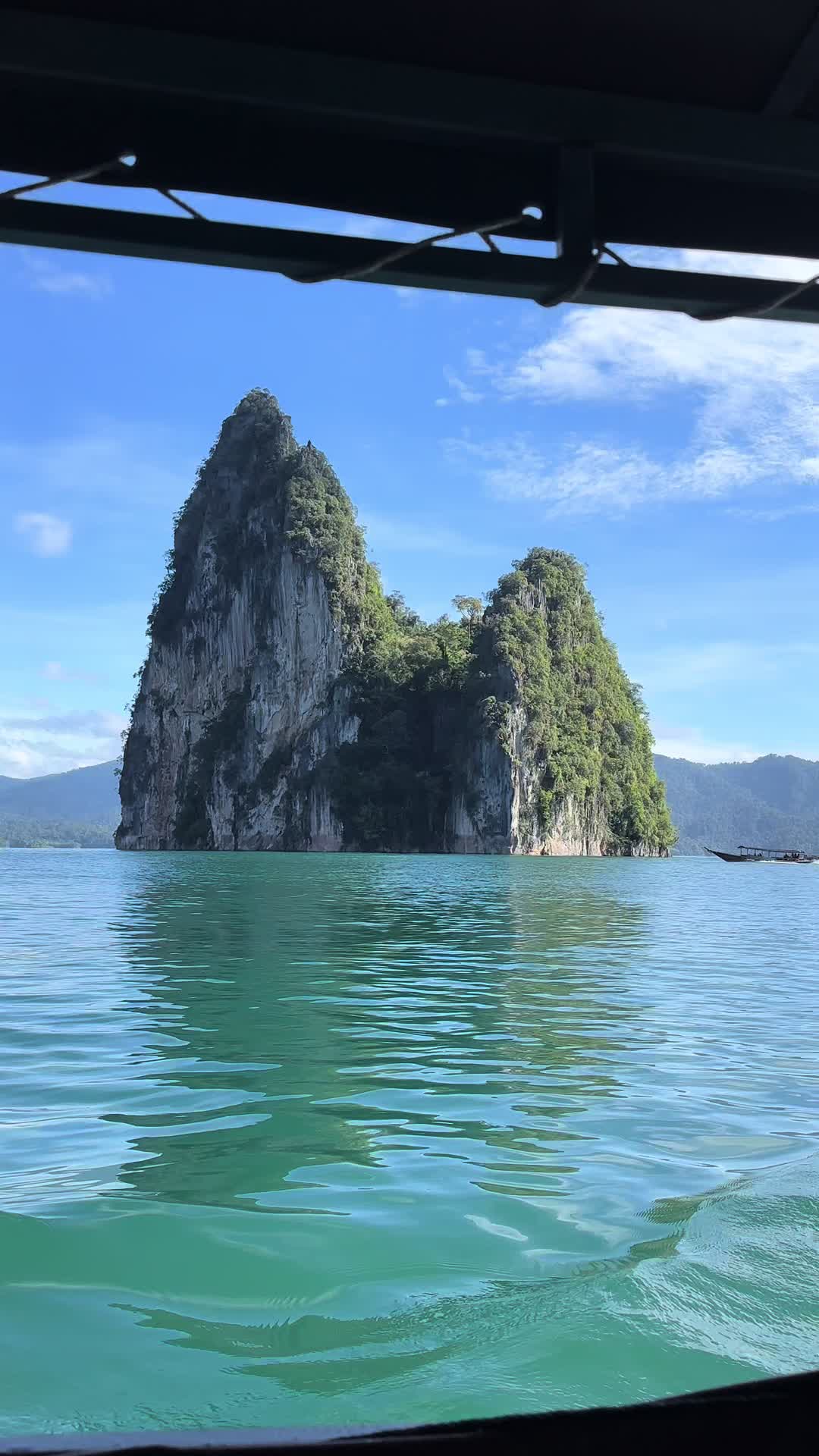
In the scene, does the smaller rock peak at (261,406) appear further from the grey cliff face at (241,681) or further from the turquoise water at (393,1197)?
the turquoise water at (393,1197)

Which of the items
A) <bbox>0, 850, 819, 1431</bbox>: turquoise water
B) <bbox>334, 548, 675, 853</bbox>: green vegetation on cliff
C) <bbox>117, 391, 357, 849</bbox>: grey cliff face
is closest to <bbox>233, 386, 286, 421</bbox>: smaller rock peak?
<bbox>117, 391, 357, 849</bbox>: grey cliff face

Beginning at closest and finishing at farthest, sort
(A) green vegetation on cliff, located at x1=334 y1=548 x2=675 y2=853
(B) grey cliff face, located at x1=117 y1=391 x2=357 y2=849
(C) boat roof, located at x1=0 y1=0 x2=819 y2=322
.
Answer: (C) boat roof, located at x1=0 y1=0 x2=819 y2=322
(A) green vegetation on cliff, located at x1=334 y1=548 x2=675 y2=853
(B) grey cliff face, located at x1=117 y1=391 x2=357 y2=849

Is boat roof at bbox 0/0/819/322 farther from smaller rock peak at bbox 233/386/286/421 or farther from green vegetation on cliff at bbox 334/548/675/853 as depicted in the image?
smaller rock peak at bbox 233/386/286/421

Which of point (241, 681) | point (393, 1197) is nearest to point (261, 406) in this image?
point (241, 681)

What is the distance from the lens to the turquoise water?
3043mm

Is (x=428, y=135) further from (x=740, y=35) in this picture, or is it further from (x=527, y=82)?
(x=740, y=35)

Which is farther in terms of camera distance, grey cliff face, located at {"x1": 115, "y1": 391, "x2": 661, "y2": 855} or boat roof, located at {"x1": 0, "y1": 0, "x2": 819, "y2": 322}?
grey cliff face, located at {"x1": 115, "y1": 391, "x2": 661, "y2": 855}

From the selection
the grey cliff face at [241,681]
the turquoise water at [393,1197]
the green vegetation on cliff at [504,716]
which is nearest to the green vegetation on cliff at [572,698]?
the green vegetation on cliff at [504,716]

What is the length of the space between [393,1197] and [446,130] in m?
3.78

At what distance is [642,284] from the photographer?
11.6 ft

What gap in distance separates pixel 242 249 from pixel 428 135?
0.66 meters

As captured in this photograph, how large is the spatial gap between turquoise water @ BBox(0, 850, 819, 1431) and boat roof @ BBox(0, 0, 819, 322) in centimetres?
311

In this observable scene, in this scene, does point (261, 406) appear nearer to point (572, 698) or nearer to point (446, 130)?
point (572, 698)

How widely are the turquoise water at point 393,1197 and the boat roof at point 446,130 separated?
311cm
